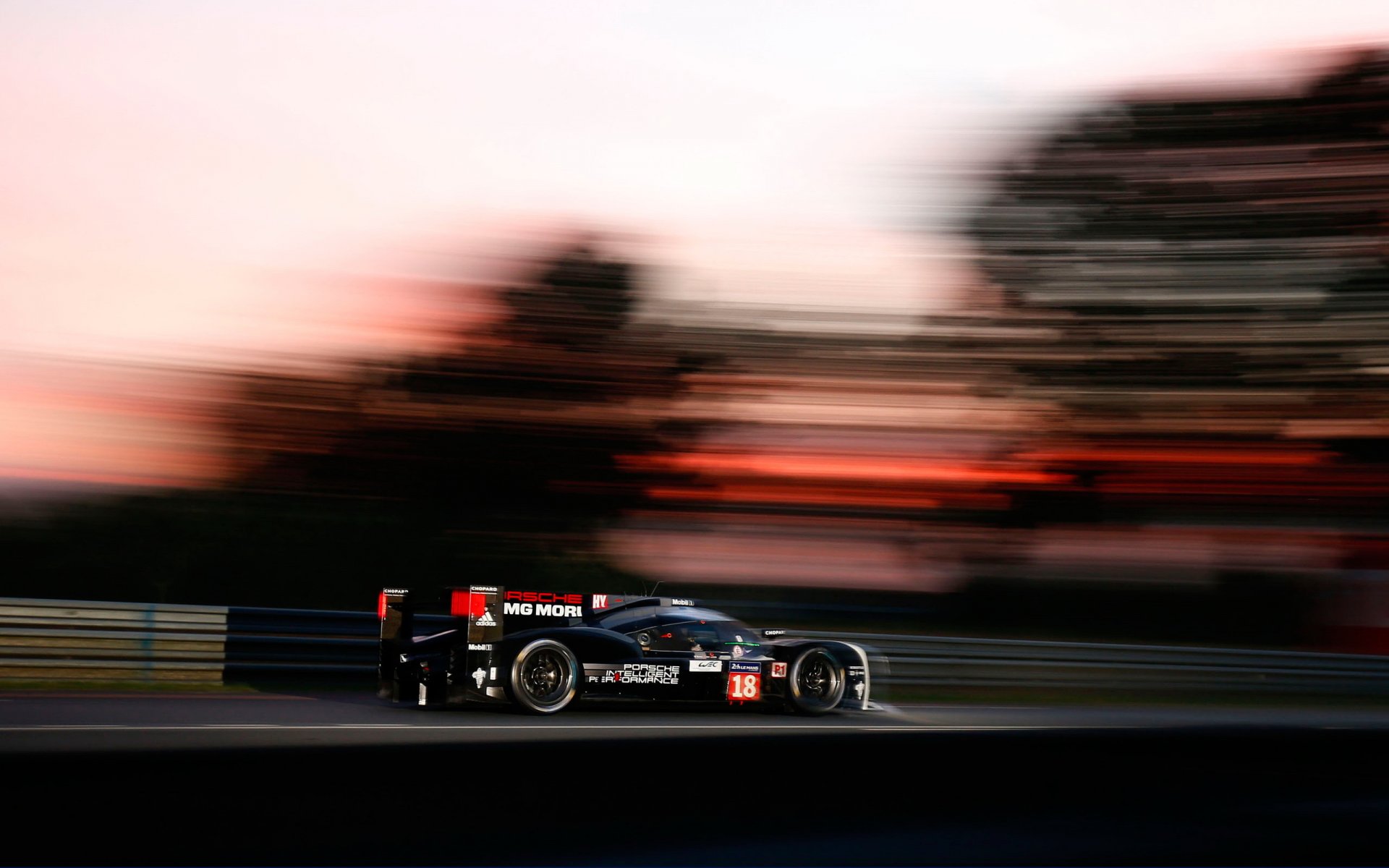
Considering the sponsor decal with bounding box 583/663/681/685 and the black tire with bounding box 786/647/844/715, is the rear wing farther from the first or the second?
the black tire with bounding box 786/647/844/715

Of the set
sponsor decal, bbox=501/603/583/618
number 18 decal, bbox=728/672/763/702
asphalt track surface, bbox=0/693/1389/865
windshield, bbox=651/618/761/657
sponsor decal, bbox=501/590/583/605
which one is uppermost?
sponsor decal, bbox=501/590/583/605

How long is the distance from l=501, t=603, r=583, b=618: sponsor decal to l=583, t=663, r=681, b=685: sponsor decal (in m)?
0.66

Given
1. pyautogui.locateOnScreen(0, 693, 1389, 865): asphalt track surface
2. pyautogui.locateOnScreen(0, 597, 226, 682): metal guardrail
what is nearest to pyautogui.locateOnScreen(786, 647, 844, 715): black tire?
pyautogui.locateOnScreen(0, 693, 1389, 865): asphalt track surface

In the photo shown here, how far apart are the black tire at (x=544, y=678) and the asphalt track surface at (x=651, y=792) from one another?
312 millimetres

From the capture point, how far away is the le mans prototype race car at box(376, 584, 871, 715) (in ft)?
34.8

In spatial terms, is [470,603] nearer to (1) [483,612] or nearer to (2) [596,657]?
(1) [483,612]

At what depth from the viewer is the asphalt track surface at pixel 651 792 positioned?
5066mm

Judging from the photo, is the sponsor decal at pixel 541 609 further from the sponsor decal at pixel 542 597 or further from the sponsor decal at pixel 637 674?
the sponsor decal at pixel 637 674

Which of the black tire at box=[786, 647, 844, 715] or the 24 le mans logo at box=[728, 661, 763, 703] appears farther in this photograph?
the black tire at box=[786, 647, 844, 715]

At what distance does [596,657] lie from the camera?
10.8 meters

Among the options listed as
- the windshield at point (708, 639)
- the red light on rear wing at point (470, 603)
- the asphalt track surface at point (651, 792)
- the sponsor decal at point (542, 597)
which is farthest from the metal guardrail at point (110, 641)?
the windshield at point (708, 639)

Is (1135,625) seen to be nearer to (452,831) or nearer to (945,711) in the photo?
(945,711)

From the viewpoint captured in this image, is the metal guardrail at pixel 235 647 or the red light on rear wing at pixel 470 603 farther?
the metal guardrail at pixel 235 647

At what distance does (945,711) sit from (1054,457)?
1118cm
